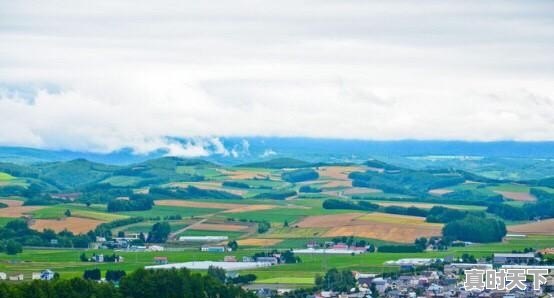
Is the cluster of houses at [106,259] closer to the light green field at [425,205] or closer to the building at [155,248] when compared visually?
the building at [155,248]

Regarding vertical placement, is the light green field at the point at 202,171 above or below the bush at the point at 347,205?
above

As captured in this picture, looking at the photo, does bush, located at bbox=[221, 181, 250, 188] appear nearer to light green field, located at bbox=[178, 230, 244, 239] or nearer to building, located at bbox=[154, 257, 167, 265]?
light green field, located at bbox=[178, 230, 244, 239]

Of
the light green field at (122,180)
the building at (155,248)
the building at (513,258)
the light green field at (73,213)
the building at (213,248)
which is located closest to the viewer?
the building at (513,258)

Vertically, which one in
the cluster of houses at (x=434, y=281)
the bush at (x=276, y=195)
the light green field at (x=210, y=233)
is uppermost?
the bush at (x=276, y=195)

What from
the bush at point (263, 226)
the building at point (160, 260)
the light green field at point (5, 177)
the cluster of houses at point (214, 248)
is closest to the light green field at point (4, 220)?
the cluster of houses at point (214, 248)

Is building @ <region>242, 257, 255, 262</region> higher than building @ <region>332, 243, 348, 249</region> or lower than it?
lower

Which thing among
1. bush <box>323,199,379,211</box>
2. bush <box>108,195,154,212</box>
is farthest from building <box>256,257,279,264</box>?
bush <box>108,195,154,212</box>

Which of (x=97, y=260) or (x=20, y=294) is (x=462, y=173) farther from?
(x=20, y=294)

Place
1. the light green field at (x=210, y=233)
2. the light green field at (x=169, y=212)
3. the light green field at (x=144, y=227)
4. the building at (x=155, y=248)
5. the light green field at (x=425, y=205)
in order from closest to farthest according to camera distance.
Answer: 1. the building at (x=155, y=248)
2. the light green field at (x=210, y=233)
3. the light green field at (x=144, y=227)
4. the light green field at (x=169, y=212)
5. the light green field at (x=425, y=205)

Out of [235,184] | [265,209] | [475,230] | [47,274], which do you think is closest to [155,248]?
[475,230]
